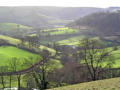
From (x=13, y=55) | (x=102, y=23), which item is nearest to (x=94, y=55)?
(x=13, y=55)

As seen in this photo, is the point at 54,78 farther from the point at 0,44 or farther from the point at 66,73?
the point at 0,44

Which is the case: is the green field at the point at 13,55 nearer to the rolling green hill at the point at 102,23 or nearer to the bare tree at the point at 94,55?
the bare tree at the point at 94,55

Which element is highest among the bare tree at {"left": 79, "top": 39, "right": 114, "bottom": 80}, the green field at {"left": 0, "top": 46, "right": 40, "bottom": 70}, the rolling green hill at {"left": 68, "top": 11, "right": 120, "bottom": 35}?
the rolling green hill at {"left": 68, "top": 11, "right": 120, "bottom": 35}

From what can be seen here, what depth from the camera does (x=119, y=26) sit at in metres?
172

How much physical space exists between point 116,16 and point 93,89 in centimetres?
18001

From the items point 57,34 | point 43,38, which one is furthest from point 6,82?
point 57,34

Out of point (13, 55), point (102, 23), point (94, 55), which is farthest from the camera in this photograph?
point (102, 23)

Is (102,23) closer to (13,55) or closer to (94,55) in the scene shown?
(13,55)

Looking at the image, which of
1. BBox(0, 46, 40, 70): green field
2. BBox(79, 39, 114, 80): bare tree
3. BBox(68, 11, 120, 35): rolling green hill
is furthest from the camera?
BBox(68, 11, 120, 35): rolling green hill

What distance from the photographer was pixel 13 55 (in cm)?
7381

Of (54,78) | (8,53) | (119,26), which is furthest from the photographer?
(119,26)

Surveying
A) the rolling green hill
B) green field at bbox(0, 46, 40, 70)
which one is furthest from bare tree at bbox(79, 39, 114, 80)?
the rolling green hill

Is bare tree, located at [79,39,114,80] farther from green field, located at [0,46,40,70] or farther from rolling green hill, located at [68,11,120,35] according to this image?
rolling green hill, located at [68,11,120,35]

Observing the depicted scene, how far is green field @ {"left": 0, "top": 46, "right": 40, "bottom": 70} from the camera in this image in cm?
6478
